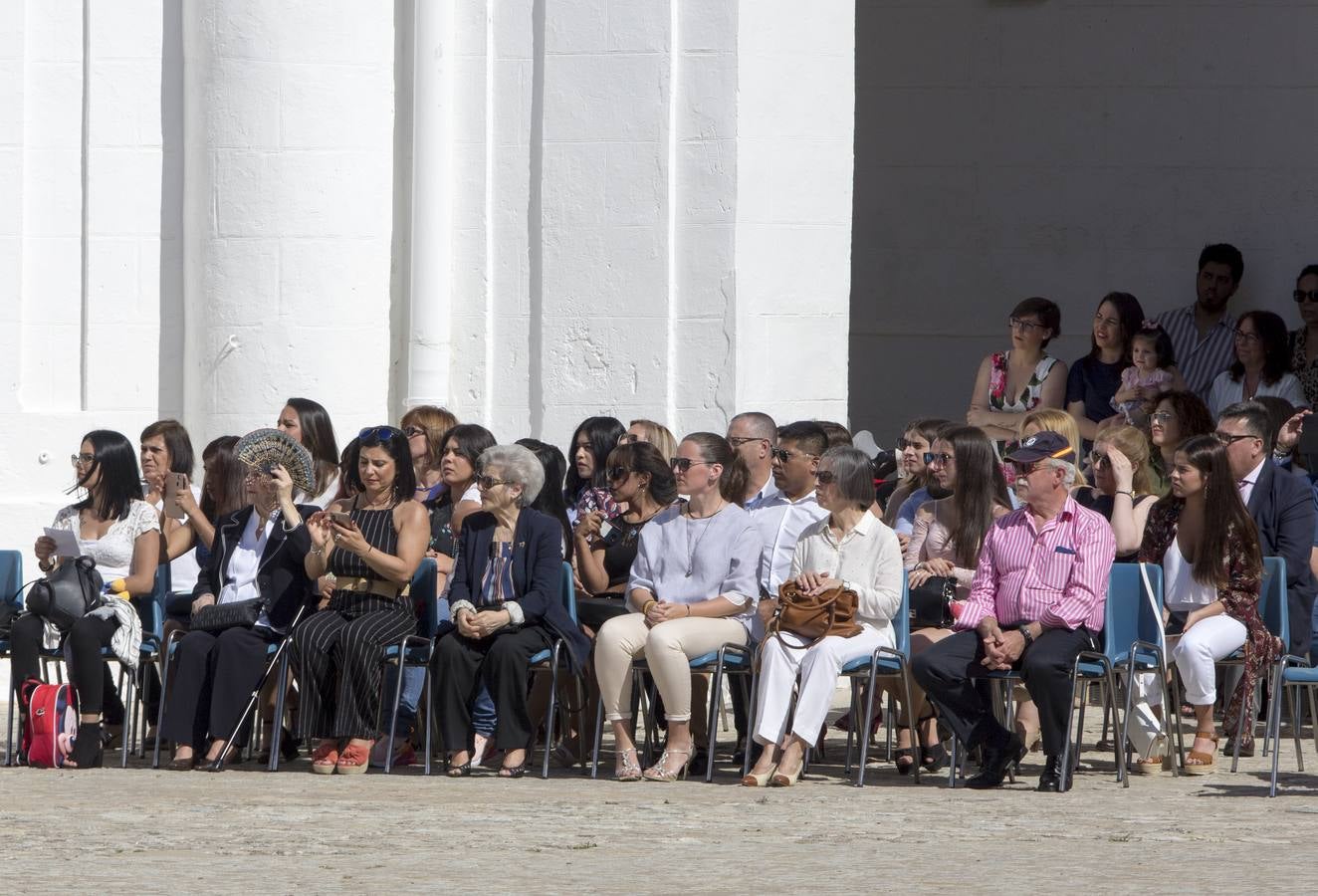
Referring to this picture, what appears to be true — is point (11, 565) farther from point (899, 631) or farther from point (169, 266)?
point (899, 631)

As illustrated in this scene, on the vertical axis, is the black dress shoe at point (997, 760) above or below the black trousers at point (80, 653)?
below

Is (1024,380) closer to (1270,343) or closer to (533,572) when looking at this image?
(1270,343)

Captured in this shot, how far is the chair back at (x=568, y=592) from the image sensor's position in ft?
28.2

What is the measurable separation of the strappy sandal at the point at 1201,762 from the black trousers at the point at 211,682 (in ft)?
11.7

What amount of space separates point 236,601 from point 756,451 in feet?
7.51

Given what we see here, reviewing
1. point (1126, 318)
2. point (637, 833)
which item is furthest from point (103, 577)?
point (1126, 318)

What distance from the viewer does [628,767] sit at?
27.0 feet

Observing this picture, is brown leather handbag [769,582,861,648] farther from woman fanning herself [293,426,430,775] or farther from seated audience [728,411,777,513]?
woman fanning herself [293,426,430,775]

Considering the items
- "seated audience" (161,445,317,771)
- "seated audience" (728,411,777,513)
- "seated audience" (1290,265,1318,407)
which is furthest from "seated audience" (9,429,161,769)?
"seated audience" (1290,265,1318,407)

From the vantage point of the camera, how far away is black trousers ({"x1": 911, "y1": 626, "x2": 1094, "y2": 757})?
791 centimetres

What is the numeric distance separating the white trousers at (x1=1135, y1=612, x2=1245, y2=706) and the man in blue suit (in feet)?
0.90

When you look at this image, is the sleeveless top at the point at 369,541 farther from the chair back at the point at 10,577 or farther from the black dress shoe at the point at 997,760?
the black dress shoe at the point at 997,760

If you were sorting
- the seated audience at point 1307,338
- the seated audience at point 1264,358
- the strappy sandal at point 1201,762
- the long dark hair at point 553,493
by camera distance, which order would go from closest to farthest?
the strappy sandal at point 1201,762
the long dark hair at point 553,493
the seated audience at point 1264,358
the seated audience at point 1307,338

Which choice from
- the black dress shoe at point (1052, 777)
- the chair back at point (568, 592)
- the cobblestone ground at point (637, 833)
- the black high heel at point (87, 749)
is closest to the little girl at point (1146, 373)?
the cobblestone ground at point (637, 833)
